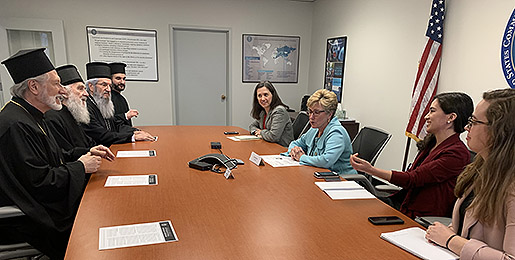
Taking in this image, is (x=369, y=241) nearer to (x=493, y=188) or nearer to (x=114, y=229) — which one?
(x=493, y=188)

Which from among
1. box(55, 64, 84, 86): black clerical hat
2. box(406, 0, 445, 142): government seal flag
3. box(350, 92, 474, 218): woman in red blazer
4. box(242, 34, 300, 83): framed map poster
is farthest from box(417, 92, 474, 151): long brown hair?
box(242, 34, 300, 83): framed map poster

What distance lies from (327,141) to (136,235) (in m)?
1.52

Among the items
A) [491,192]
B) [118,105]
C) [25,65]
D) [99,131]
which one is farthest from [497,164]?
[118,105]

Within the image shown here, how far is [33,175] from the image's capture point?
1.67 m

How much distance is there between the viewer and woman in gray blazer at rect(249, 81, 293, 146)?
3150 mm

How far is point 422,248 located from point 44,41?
218 inches

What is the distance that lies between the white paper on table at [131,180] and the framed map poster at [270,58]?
3.95 meters

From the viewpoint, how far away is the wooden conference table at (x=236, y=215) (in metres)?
1.15

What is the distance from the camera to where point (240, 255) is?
113cm

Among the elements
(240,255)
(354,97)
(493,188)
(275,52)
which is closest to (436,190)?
(493,188)

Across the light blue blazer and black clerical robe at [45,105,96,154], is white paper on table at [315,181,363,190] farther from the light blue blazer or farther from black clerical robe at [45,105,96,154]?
black clerical robe at [45,105,96,154]

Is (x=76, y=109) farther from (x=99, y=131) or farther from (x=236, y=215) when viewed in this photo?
(x=236, y=215)

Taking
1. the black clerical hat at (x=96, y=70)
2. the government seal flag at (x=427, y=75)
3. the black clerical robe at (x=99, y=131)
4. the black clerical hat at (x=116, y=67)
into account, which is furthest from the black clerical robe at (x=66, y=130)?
the government seal flag at (x=427, y=75)

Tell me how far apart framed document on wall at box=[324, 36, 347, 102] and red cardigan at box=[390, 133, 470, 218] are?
3227 mm
